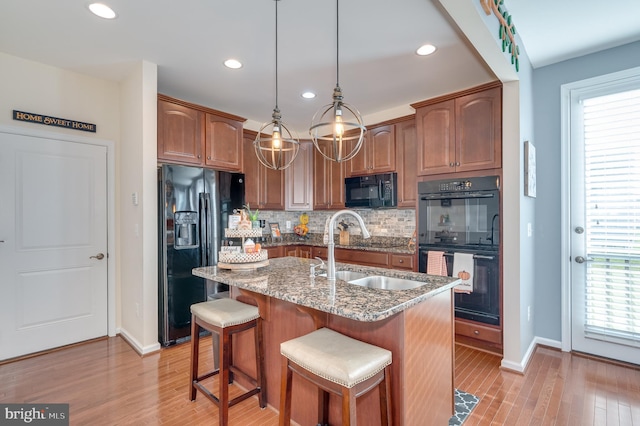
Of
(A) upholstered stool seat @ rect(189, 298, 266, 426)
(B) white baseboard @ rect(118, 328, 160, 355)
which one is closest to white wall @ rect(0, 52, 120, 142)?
(B) white baseboard @ rect(118, 328, 160, 355)

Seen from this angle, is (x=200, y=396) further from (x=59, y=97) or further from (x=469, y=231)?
(x=59, y=97)

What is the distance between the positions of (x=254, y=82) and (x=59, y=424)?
3.15 metres

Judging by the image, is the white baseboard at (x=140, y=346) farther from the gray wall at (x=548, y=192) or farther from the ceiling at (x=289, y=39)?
the gray wall at (x=548, y=192)

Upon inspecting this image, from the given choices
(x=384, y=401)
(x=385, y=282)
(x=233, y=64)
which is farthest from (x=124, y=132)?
(x=384, y=401)

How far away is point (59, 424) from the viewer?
1944mm

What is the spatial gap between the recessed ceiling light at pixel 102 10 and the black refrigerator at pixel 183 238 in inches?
48.3

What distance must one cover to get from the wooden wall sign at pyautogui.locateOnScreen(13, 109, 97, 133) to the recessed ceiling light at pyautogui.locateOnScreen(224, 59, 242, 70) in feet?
5.22

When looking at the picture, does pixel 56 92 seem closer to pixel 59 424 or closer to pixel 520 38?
pixel 59 424

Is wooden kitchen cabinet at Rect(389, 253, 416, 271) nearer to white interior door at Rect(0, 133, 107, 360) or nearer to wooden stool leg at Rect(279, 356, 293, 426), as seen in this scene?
wooden stool leg at Rect(279, 356, 293, 426)

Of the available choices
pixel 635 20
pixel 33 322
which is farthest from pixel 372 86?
pixel 33 322

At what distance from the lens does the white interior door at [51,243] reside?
2.78m

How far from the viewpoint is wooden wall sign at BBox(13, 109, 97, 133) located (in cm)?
279

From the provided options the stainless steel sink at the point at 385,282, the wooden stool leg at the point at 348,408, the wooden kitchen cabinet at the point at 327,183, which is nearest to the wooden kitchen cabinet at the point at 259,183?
the wooden kitchen cabinet at the point at 327,183

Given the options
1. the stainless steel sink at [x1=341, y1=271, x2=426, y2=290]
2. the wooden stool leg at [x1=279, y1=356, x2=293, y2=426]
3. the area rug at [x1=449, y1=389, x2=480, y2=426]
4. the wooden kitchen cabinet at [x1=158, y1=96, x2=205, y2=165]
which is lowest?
the area rug at [x1=449, y1=389, x2=480, y2=426]
